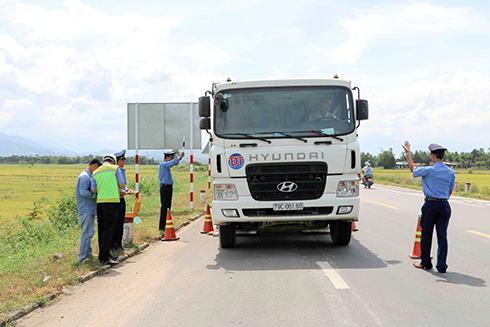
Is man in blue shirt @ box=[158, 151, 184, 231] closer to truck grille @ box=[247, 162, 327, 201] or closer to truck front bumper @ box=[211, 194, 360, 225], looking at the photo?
truck front bumper @ box=[211, 194, 360, 225]

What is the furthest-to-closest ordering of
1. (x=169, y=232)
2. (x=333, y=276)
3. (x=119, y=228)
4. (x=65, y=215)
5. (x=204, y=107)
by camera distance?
(x=65, y=215), (x=169, y=232), (x=119, y=228), (x=204, y=107), (x=333, y=276)

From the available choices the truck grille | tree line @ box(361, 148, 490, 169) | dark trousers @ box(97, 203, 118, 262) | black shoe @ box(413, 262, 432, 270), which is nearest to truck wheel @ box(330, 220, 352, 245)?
the truck grille

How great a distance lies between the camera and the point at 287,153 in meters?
7.58

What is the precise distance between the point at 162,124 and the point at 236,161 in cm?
951

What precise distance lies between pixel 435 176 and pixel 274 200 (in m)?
2.67

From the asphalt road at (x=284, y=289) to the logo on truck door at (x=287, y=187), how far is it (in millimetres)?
→ 1200

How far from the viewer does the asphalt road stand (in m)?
4.55

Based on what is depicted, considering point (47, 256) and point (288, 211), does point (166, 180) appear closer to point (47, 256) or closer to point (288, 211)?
point (47, 256)

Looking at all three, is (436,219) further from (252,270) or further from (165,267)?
(165,267)

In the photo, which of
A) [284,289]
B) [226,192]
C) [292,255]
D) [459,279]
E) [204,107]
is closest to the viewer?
[284,289]

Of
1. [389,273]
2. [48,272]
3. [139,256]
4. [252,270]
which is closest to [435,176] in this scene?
[389,273]

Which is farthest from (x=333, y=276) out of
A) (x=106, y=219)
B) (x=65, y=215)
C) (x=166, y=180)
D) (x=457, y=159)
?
(x=457, y=159)

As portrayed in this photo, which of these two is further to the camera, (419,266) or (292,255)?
(292,255)

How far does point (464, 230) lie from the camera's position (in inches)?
428
